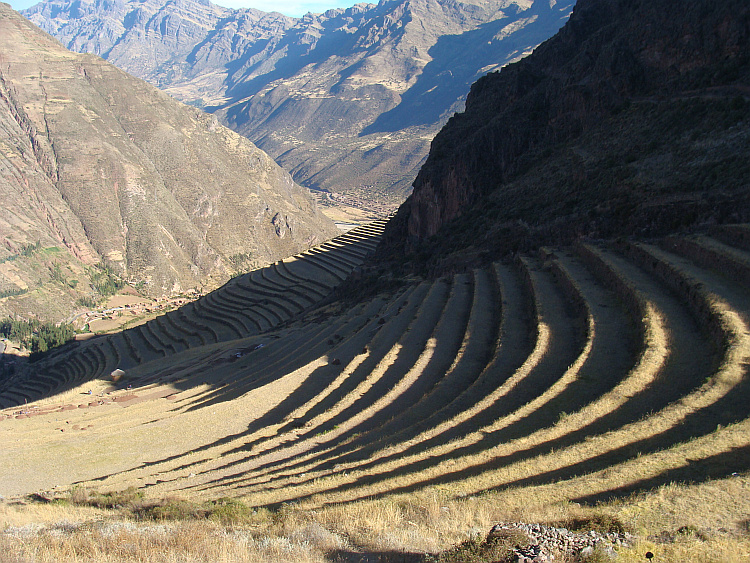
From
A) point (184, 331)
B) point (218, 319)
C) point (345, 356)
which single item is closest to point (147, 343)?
point (184, 331)

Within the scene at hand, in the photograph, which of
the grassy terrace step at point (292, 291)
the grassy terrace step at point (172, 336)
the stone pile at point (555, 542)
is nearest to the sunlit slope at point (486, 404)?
the stone pile at point (555, 542)

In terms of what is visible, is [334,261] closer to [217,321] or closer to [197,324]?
[217,321]

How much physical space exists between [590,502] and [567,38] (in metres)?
42.5

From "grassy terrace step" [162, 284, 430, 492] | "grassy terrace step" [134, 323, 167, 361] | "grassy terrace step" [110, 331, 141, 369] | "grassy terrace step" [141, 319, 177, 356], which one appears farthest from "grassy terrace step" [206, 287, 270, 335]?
"grassy terrace step" [162, 284, 430, 492]

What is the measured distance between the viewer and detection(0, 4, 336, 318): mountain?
4528 inches

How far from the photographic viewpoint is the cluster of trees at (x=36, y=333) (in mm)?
81375

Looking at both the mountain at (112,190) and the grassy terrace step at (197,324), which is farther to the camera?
the mountain at (112,190)

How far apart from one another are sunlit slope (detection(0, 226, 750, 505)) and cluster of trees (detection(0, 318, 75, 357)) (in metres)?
57.6

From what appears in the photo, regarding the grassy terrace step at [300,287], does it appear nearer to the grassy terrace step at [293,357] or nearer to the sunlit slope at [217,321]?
the sunlit slope at [217,321]

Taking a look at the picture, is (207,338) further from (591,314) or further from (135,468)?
(591,314)

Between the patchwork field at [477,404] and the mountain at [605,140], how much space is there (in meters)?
3.10

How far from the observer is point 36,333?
92.2 m

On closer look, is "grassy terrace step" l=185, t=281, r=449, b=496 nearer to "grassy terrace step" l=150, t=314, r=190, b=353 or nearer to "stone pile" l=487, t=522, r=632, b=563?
"stone pile" l=487, t=522, r=632, b=563

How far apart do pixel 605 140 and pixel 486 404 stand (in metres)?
24.5
